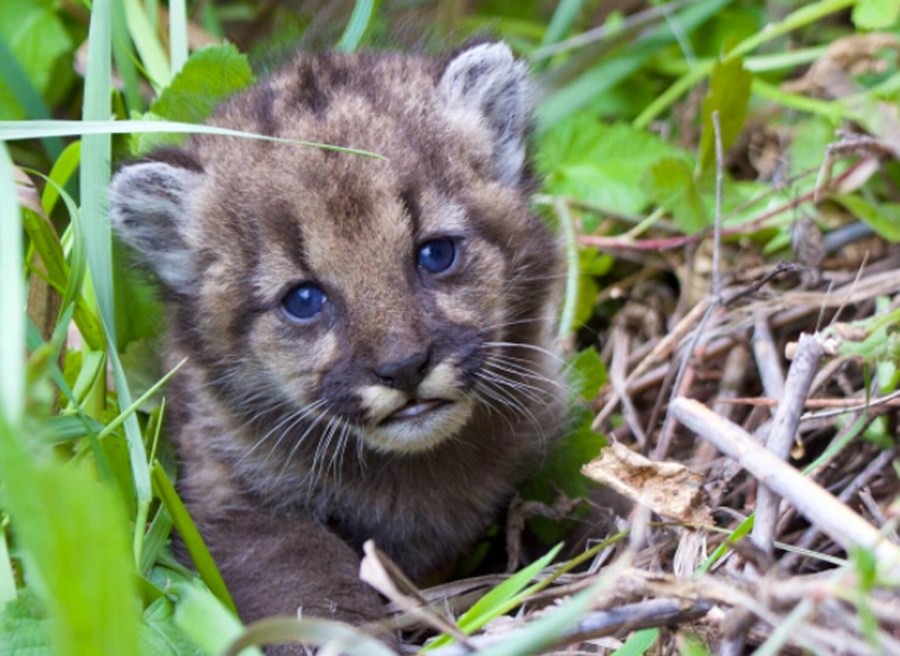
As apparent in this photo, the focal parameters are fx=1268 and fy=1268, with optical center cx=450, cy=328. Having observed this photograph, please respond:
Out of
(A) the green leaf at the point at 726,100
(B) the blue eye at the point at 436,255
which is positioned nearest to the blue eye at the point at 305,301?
(B) the blue eye at the point at 436,255

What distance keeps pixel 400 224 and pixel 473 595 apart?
1.09m

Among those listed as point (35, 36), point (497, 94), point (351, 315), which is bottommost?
point (351, 315)

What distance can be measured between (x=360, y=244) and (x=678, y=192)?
1.77m

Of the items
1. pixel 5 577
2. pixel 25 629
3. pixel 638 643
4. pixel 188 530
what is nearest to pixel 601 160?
pixel 188 530

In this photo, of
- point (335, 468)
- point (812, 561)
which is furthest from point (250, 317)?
point (812, 561)

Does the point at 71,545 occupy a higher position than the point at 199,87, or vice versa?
the point at 199,87

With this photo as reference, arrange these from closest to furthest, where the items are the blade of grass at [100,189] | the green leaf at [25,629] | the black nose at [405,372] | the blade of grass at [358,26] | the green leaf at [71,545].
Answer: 1. the green leaf at [71,545]
2. the green leaf at [25,629]
3. the black nose at [405,372]
4. the blade of grass at [100,189]
5. the blade of grass at [358,26]

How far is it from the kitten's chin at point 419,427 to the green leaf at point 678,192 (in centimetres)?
156

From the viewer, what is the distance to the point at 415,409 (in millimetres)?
3316

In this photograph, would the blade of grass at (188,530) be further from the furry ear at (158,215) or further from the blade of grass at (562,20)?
the blade of grass at (562,20)

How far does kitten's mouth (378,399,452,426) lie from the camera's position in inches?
130

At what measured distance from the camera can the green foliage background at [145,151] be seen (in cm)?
209

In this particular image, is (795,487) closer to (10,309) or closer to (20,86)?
(10,309)

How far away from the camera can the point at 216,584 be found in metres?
3.31
